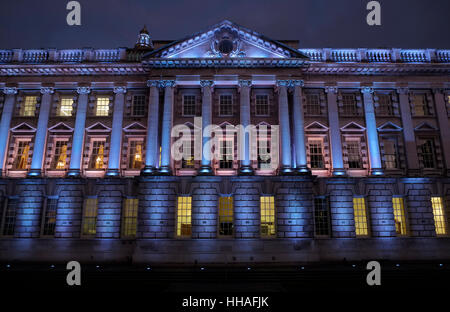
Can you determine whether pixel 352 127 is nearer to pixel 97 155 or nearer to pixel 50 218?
pixel 97 155

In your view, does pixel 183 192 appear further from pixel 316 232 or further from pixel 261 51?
pixel 261 51

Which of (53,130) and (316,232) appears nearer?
(316,232)

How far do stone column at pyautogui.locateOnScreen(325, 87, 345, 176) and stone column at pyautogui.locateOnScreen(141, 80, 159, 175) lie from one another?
46.3ft

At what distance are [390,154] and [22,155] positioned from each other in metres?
30.7

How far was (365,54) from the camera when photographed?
87.7 feet

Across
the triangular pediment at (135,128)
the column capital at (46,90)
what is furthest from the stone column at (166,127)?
the column capital at (46,90)

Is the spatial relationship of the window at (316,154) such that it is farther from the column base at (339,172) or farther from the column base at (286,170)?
the column base at (286,170)

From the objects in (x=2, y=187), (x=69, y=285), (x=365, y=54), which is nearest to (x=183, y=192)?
(x=69, y=285)

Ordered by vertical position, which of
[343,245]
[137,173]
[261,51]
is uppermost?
[261,51]

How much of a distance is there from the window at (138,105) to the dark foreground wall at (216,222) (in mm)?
5967

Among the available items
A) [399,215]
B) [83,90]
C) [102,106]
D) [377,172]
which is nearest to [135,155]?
[102,106]
